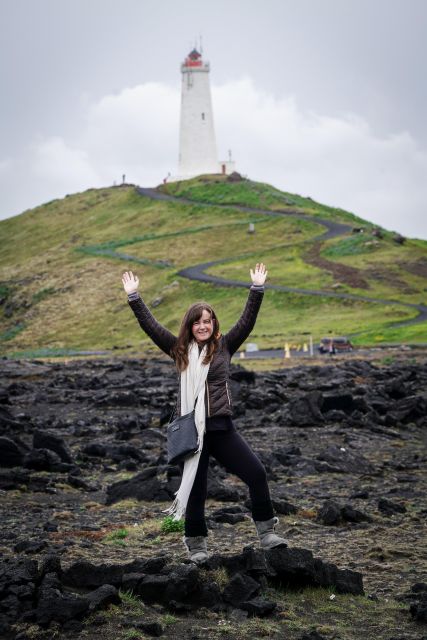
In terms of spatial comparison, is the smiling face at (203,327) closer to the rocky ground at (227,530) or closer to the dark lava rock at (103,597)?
the rocky ground at (227,530)

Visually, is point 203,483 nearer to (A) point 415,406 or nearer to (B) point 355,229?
(A) point 415,406

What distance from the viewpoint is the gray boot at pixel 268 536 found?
345 inches

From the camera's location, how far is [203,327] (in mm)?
8867

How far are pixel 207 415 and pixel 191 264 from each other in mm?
94268

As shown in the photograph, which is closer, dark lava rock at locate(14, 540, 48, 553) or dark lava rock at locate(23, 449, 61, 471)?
dark lava rock at locate(14, 540, 48, 553)

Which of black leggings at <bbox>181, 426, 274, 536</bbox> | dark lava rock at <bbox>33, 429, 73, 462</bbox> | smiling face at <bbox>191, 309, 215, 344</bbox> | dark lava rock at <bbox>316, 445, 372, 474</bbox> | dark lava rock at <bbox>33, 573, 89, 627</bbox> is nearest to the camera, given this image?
dark lava rock at <bbox>33, 573, 89, 627</bbox>

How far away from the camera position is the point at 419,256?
9300 cm

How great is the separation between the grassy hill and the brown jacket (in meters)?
50.1

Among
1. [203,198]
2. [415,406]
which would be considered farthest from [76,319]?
[415,406]

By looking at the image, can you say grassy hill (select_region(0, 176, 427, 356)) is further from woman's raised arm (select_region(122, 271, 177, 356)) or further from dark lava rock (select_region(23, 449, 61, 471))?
woman's raised arm (select_region(122, 271, 177, 356))

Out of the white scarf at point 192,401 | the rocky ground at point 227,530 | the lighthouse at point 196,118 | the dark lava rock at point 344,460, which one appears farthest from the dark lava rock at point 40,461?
the lighthouse at point 196,118

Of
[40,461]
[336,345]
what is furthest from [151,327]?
[336,345]

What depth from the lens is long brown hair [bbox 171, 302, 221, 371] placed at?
346 inches

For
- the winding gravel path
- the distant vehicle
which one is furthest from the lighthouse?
the distant vehicle
